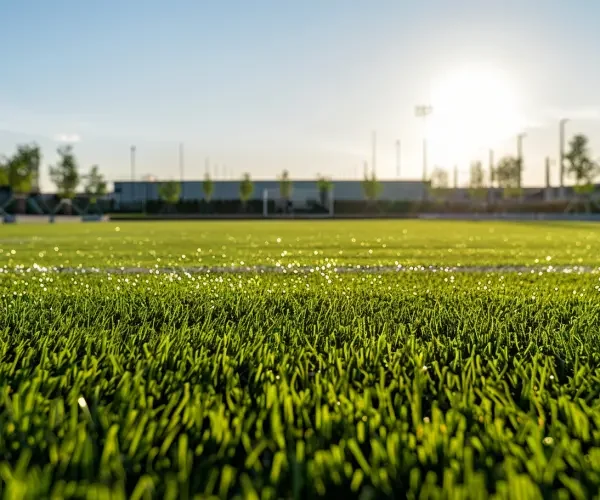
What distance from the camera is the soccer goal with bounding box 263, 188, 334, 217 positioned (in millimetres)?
84812

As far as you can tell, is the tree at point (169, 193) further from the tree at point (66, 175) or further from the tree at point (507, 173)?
the tree at point (507, 173)

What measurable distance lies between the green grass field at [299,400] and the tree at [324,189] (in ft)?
276

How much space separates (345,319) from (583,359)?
167cm

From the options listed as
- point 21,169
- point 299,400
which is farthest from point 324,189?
point 299,400

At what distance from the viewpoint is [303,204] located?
88188mm

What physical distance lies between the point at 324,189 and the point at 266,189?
1118cm

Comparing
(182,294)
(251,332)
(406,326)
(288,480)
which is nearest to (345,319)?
(406,326)

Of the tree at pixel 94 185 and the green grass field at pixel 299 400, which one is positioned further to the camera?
the tree at pixel 94 185

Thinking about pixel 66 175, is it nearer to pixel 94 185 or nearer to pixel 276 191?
A: pixel 94 185

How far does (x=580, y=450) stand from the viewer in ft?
6.56

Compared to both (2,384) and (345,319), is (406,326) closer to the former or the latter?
(345,319)

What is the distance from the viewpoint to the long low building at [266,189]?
9494cm

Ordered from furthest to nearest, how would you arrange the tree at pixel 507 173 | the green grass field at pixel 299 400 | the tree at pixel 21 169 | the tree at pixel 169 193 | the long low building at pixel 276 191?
the tree at pixel 507 173 → the long low building at pixel 276 191 → the tree at pixel 169 193 → the tree at pixel 21 169 → the green grass field at pixel 299 400

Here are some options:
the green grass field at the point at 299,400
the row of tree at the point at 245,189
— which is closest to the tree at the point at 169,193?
the row of tree at the point at 245,189
